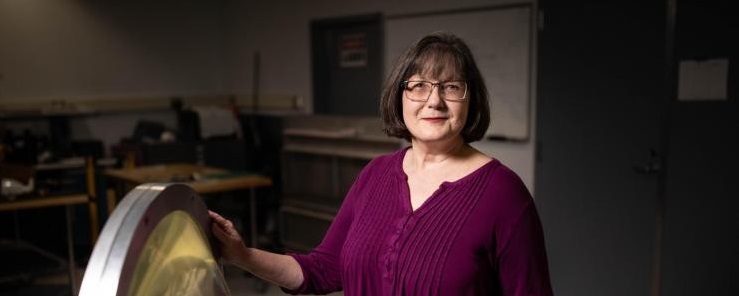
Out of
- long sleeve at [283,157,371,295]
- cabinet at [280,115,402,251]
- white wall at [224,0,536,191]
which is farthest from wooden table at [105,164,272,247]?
long sleeve at [283,157,371,295]

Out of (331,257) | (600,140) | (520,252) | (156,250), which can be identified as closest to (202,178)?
(600,140)

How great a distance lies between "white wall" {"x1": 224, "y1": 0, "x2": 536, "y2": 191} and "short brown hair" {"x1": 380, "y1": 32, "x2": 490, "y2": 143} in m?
2.67

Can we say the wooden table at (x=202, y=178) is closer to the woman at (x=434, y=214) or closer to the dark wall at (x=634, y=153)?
the dark wall at (x=634, y=153)

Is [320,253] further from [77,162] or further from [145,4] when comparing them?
[145,4]

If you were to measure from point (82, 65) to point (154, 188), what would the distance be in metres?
4.92

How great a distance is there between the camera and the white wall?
14.6 feet

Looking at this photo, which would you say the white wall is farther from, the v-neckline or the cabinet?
the v-neckline

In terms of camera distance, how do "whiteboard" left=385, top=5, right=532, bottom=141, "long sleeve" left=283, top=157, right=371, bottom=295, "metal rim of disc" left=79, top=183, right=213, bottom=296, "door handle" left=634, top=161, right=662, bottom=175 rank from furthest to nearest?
"whiteboard" left=385, top=5, right=532, bottom=141 < "door handle" left=634, top=161, right=662, bottom=175 < "long sleeve" left=283, top=157, right=371, bottom=295 < "metal rim of disc" left=79, top=183, right=213, bottom=296

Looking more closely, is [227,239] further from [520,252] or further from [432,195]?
[520,252]

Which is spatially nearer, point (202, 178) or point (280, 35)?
point (202, 178)

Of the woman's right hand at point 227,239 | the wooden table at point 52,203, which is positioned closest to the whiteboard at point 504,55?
the wooden table at point 52,203

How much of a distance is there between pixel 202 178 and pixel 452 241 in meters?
2.75

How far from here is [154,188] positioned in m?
0.73

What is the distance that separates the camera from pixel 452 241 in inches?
43.1
